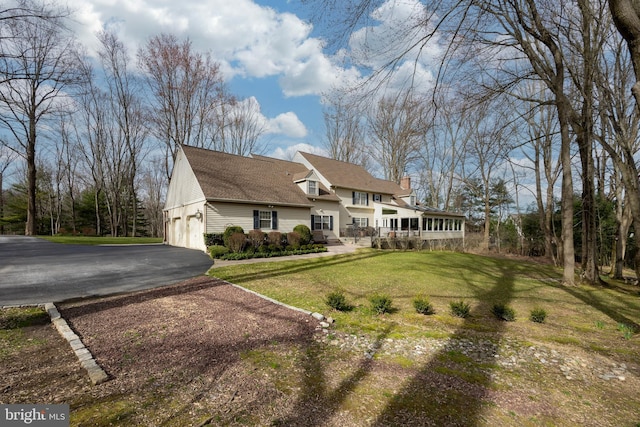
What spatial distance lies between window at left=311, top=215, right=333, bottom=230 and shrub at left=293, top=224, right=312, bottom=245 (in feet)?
10.7

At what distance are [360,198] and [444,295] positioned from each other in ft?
65.6

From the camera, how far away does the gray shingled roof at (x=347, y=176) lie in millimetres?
26125

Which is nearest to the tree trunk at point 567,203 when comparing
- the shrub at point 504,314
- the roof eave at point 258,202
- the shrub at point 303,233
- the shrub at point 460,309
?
the shrub at point 504,314

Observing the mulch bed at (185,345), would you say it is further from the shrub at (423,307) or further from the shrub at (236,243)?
the shrub at (236,243)

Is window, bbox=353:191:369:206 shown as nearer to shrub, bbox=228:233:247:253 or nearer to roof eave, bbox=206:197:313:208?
roof eave, bbox=206:197:313:208

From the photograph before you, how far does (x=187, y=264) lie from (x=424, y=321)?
950cm

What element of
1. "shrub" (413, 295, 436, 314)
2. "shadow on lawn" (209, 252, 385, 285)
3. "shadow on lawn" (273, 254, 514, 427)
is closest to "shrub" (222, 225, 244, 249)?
"shadow on lawn" (209, 252, 385, 285)

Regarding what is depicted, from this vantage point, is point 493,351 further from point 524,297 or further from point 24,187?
point 24,187

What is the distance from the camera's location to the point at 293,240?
17.0 metres

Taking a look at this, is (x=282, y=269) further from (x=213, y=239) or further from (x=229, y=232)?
(x=213, y=239)

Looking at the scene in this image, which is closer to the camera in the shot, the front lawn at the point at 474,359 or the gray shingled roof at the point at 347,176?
the front lawn at the point at 474,359

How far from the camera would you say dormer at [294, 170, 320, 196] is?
22.4 m

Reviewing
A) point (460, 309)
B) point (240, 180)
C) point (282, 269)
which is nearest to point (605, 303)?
point (460, 309)

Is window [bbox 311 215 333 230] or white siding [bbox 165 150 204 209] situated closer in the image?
white siding [bbox 165 150 204 209]
